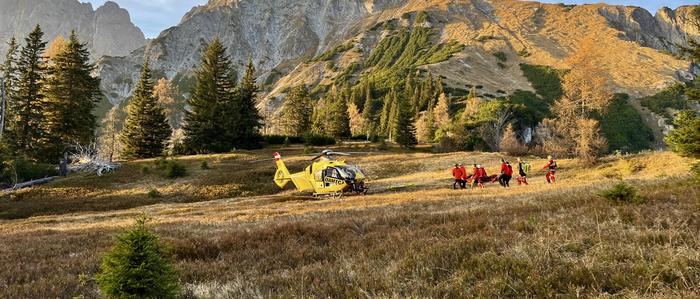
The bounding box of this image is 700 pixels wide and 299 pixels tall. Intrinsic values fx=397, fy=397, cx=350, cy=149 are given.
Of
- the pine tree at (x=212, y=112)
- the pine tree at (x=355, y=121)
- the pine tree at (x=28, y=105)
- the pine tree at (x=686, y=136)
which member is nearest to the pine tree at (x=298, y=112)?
the pine tree at (x=355, y=121)

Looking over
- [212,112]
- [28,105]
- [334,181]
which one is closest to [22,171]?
[28,105]

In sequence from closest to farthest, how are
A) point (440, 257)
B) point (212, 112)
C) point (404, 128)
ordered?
point (440, 257) < point (212, 112) < point (404, 128)

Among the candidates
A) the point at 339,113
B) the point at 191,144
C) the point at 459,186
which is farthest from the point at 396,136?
the point at 459,186

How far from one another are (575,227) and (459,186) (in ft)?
77.8

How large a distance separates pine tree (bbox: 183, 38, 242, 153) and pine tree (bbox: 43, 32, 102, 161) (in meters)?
11.6

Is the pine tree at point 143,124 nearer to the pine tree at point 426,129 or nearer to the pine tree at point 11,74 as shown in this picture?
the pine tree at point 11,74

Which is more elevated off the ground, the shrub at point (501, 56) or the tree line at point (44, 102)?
the shrub at point (501, 56)

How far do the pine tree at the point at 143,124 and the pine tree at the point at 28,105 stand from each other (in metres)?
9.97

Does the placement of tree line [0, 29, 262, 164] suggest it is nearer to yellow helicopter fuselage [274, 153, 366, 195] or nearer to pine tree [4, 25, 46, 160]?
pine tree [4, 25, 46, 160]

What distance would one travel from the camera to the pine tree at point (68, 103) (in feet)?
149

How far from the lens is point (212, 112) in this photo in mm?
53969

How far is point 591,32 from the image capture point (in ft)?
654

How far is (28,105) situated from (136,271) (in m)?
51.0

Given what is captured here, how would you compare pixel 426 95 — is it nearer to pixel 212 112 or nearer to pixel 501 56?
pixel 501 56
